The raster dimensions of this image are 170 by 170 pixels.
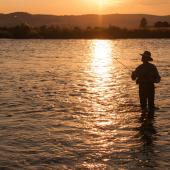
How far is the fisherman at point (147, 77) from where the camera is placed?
14.5 m

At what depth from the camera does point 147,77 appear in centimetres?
1453

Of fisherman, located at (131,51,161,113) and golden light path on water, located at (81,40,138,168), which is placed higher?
fisherman, located at (131,51,161,113)

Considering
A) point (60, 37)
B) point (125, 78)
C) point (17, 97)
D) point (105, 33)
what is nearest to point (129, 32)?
point (105, 33)

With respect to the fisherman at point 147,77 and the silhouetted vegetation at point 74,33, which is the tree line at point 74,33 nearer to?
the silhouetted vegetation at point 74,33

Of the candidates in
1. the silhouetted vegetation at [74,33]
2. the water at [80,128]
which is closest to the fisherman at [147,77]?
the water at [80,128]

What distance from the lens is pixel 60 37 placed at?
282 ft

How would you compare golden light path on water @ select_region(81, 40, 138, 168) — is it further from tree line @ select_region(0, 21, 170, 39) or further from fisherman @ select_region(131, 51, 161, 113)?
tree line @ select_region(0, 21, 170, 39)

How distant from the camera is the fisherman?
1448 centimetres

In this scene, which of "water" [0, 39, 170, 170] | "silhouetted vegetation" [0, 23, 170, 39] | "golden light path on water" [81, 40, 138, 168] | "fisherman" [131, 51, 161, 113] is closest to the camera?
"water" [0, 39, 170, 170]

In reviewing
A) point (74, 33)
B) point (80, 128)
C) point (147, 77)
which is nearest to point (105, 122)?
point (80, 128)

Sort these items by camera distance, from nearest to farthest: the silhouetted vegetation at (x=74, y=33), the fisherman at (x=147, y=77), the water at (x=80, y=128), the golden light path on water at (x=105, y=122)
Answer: the water at (x=80, y=128), the golden light path on water at (x=105, y=122), the fisherman at (x=147, y=77), the silhouetted vegetation at (x=74, y=33)

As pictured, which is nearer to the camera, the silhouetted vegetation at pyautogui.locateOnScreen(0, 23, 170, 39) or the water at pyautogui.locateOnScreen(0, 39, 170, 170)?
the water at pyautogui.locateOnScreen(0, 39, 170, 170)

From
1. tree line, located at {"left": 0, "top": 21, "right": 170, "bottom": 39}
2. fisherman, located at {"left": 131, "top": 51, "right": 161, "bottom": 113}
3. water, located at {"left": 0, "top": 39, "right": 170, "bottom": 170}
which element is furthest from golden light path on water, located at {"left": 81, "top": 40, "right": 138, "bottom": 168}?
tree line, located at {"left": 0, "top": 21, "right": 170, "bottom": 39}

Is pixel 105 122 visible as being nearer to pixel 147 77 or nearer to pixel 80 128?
pixel 80 128
